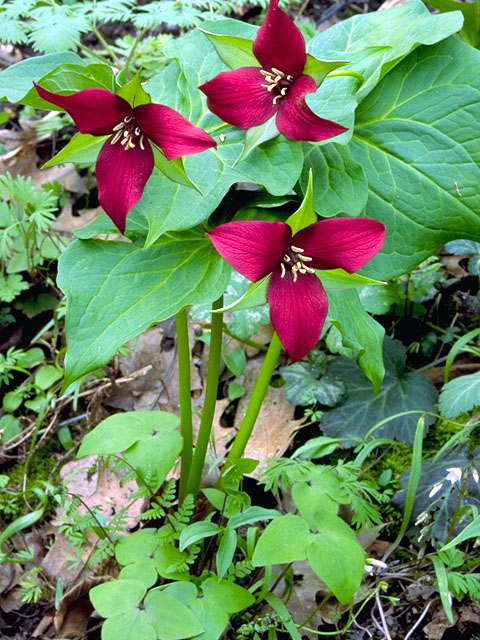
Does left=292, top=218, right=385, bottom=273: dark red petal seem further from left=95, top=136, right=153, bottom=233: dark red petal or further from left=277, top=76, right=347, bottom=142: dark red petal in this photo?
left=95, top=136, right=153, bottom=233: dark red petal

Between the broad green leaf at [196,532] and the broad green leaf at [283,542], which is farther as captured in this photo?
the broad green leaf at [196,532]

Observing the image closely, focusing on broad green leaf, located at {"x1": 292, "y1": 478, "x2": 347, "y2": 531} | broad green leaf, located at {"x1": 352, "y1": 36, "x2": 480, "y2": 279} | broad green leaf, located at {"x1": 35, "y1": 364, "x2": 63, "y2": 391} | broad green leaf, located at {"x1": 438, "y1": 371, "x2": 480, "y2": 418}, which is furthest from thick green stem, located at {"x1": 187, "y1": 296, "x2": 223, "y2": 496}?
broad green leaf, located at {"x1": 35, "y1": 364, "x2": 63, "y2": 391}

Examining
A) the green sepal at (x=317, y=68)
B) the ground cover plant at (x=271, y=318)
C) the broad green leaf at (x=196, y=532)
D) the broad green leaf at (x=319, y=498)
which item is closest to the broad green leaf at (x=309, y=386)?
the ground cover plant at (x=271, y=318)

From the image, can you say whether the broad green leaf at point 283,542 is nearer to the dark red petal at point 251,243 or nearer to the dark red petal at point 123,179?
the dark red petal at point 251,243

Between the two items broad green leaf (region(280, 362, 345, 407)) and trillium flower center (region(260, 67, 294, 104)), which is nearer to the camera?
trillium flower center (region(260, 67, 294, 104))

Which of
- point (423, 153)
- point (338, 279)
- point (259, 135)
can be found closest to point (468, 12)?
point (423, 153)

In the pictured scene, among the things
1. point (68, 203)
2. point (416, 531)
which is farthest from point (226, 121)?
point (68, 203)

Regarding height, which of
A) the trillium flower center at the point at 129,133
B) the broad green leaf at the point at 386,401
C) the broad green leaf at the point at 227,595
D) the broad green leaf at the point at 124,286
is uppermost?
the trillium flower center at the point at 129,133

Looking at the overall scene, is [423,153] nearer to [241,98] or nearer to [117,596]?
[241,98]
